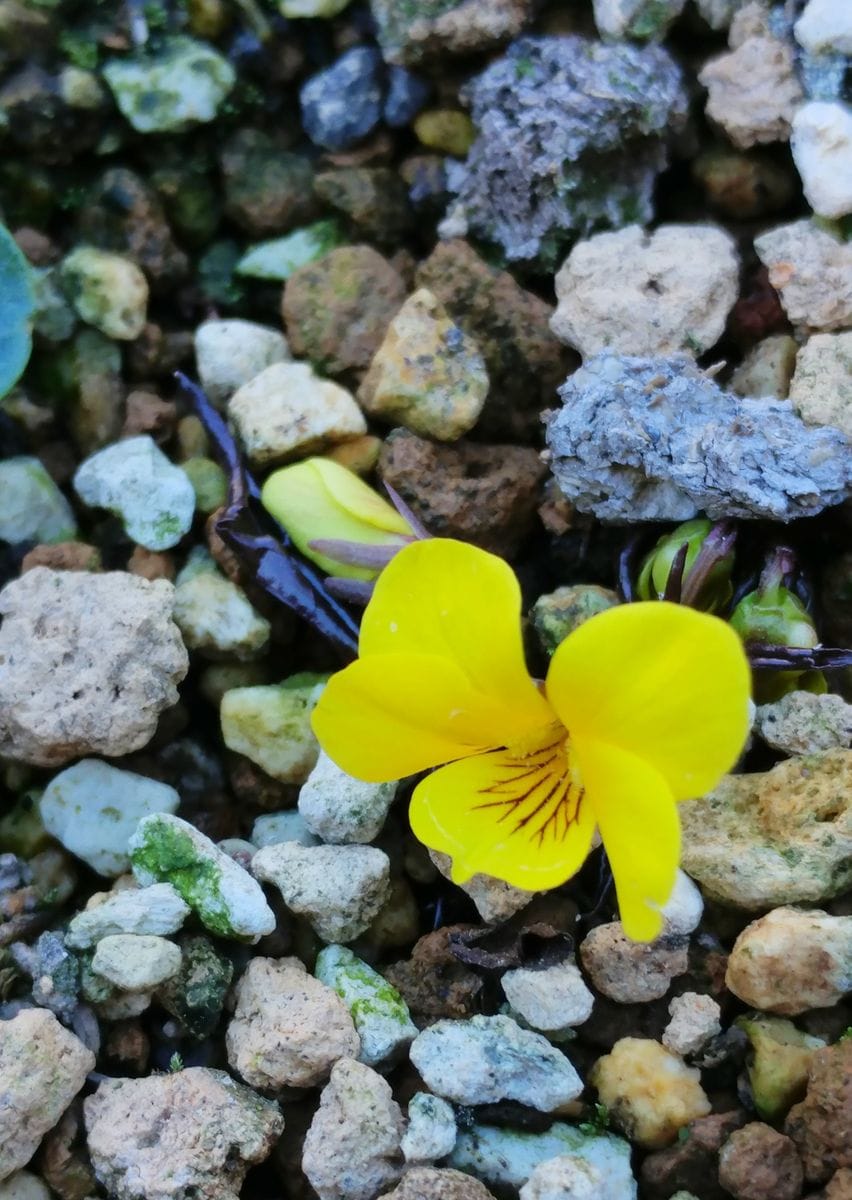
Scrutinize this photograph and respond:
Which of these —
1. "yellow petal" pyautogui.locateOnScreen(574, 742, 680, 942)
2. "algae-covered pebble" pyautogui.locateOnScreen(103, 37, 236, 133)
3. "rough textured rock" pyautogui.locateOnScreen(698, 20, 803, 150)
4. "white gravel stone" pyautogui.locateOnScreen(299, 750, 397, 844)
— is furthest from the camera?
"algae-covered pebble" pyautogui.locateOnScreen(103, 37, 236, 133)

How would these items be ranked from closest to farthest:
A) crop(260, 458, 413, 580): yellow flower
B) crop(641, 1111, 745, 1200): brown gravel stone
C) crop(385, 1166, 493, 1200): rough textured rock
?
crop(385, 1166, 493, 1200): rough textured rock → crop(641, 1111, 745, 1200): brown gravel stone → crop(260, 458, 413, 580): yellow flower

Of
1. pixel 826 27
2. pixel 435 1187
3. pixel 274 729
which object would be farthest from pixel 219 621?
pixel 826 27

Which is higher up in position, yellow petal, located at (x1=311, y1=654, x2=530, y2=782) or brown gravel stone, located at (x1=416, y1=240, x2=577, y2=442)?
brown gravel stone, located at (x1=416, y1=240, x2=577, y2=442)

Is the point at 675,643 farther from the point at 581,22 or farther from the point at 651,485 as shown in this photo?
the point at 581,22

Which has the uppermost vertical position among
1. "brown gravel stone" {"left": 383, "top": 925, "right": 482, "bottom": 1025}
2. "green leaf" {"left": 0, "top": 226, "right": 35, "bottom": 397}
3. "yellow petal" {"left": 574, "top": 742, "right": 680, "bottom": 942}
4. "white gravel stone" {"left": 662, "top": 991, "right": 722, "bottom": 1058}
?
"green leaf" {"left": 0, "top": 226, "right": 35, "bottom": 397}

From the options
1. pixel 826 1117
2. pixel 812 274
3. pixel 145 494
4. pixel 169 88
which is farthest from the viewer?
pixel 169 88

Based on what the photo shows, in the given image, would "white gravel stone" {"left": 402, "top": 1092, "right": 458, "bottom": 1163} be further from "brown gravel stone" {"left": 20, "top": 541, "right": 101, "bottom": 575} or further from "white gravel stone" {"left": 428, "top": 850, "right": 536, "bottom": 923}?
"brown gravel stone" {"left": 20, "top": 541, "right": 101, "bottom": 575}

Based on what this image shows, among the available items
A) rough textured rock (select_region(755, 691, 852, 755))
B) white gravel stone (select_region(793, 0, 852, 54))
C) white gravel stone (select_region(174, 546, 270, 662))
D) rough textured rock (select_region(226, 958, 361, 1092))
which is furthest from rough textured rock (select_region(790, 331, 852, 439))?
rough textured rock (select_region(226, 958, 361, 1092))

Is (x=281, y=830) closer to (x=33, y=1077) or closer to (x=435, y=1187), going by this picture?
(x=33, y=1077)
